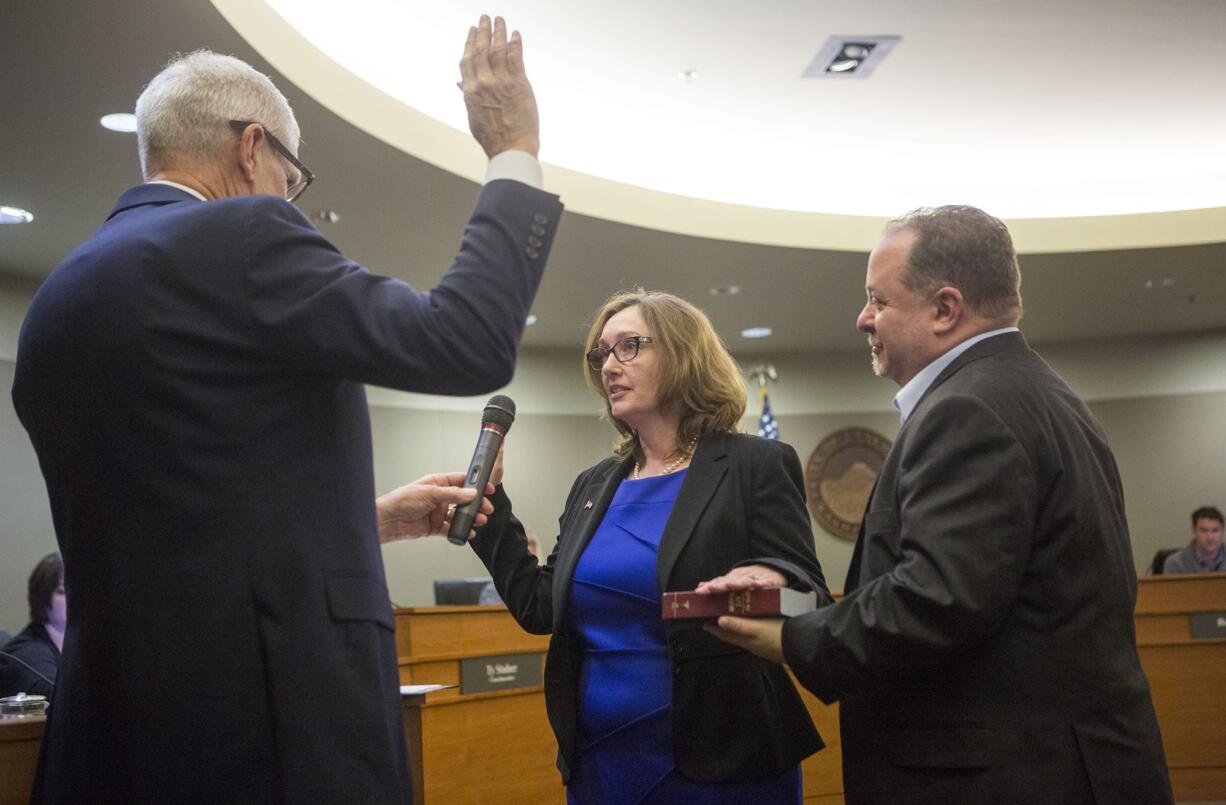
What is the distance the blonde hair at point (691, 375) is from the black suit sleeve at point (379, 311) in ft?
4.14

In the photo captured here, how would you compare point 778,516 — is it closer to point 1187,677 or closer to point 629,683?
point 629,683

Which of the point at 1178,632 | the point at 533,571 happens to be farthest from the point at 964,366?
the point at 1178,632

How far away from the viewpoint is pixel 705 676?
2158mm

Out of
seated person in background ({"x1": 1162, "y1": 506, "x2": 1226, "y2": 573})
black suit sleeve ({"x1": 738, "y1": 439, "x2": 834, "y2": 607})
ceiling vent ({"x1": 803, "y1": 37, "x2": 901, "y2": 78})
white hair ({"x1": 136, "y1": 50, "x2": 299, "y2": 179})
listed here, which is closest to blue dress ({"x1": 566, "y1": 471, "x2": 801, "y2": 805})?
black suit sleeve ({"x1": 738, "y1": 439, "x2": 834, "y2": 607})

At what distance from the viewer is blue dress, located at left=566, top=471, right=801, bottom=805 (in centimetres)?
215

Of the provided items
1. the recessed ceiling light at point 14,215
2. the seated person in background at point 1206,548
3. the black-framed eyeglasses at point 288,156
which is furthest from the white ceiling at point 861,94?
the black-framed eyeglasses at point 288,156

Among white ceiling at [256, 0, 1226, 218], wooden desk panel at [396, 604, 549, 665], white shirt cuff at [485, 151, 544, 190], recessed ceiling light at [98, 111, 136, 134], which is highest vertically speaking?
white ceiling at [256, 0, 1226, 218]

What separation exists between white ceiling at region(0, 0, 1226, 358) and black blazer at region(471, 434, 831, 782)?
2772 millimetres

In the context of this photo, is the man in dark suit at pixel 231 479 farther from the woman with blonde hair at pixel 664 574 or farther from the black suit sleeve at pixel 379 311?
the woman with blonde hair at pixel 664 574

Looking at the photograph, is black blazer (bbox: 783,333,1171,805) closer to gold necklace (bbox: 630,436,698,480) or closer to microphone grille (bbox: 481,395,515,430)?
microphone grille (bbox: 481,395,515,430)

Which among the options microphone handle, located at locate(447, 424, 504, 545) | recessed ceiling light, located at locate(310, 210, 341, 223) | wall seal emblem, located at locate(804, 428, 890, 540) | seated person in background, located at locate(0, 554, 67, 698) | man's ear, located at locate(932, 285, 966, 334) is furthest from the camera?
wall seal emblem, located at locate(804, 428, 890, 540)

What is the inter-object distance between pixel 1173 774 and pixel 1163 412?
5.68 meters

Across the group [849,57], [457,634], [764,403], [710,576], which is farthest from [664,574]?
[764,403]

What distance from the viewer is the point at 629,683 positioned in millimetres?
2238
